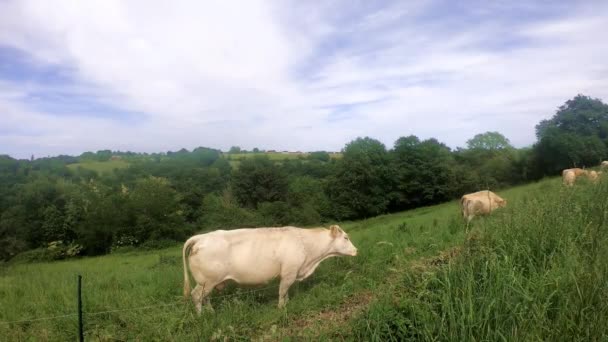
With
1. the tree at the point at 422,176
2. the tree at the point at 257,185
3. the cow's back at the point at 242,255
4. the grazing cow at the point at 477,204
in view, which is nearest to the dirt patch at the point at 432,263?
the cow's back at the point at 242,255

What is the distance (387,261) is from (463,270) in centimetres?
391

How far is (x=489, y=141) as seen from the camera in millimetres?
68750

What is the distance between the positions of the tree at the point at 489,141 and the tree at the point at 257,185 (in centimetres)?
3666

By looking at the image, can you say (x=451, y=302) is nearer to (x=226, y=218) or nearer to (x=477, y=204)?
(x=477, y=204)

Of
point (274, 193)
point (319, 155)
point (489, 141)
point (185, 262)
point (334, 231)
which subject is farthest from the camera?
point (319, 155)

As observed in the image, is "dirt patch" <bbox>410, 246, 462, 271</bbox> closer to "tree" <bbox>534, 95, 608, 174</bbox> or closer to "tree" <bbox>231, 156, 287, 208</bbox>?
"tree" <bbox>534, 95, 608, 174</bbox>

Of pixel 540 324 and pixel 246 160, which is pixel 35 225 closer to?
pixel 246 160

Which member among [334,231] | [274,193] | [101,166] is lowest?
[274,193]

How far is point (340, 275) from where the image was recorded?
7070mm

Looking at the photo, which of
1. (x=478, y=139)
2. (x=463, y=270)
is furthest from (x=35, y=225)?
(x=478, y=139)

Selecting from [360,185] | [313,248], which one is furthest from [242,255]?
[360,185]

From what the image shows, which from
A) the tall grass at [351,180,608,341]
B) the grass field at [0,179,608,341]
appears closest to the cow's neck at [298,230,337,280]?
the grass field at [0,179,608,341]

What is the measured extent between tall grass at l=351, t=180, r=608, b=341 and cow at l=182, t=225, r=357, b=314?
2814mm

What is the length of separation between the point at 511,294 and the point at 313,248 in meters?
4.06
